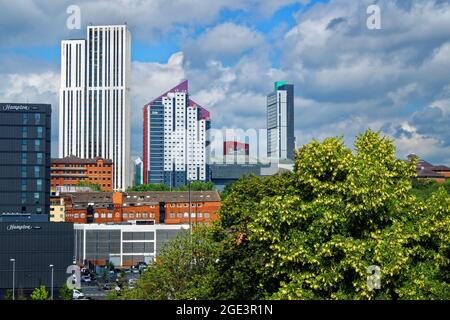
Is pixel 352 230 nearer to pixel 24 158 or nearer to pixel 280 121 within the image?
pixel 24 158

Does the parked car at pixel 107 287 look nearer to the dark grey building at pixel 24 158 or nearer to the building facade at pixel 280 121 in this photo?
the dark grey building at pixel 24 158

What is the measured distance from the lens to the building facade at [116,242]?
263 feet

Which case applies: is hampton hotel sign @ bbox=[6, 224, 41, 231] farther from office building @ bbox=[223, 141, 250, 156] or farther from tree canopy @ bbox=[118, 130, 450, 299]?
office building @ bbox=[223, 141, 250, 156]

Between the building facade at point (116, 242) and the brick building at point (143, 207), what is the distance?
34.4 feet

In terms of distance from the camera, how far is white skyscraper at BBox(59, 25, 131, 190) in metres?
172

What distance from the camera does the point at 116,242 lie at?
8062 cm

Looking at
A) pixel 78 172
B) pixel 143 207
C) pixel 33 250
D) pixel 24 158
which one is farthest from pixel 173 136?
pixel 33 250

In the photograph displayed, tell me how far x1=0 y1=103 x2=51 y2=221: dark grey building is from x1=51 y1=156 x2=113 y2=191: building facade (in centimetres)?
5303

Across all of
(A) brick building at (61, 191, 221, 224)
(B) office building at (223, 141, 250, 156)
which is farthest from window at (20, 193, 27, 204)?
(B) office building at (223, 141, 250, 156)

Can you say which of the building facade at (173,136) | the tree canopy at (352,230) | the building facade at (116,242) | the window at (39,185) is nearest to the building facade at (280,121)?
the building facade at (173,136)

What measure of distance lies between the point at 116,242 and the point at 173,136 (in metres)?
82.7
